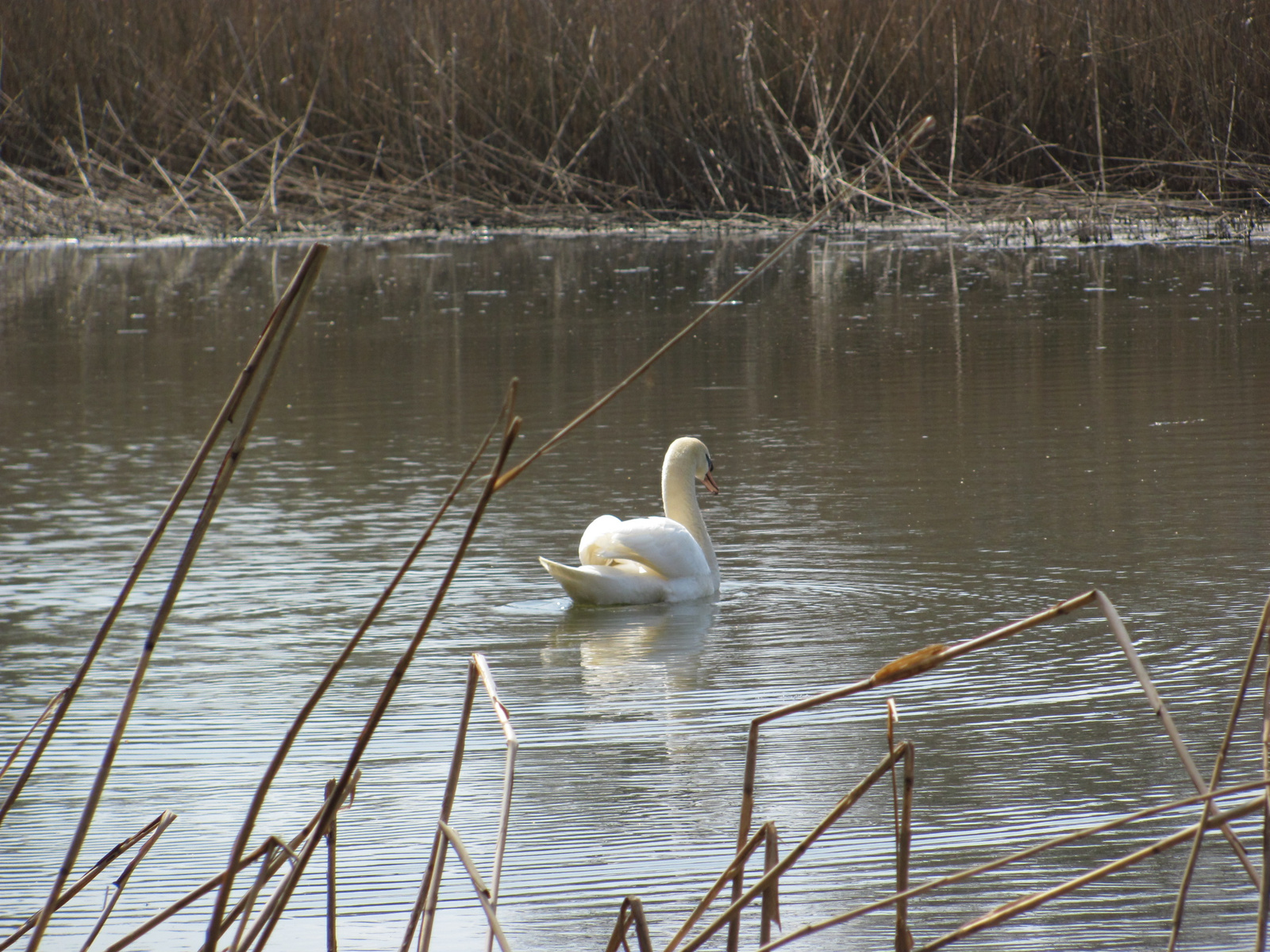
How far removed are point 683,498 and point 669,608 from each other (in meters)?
0.49

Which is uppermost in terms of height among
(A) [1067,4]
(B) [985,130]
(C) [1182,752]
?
(A) [1067,4]

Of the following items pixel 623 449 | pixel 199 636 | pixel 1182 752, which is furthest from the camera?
pixel 623 449

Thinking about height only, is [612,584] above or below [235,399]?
below

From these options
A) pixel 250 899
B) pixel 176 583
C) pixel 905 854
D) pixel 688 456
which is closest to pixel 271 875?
pixel 250 899

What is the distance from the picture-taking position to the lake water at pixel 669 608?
3256mm

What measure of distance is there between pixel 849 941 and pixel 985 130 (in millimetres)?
15017

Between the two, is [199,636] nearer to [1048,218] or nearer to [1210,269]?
[1210,269]

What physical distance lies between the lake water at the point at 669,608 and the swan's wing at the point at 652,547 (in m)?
0.14

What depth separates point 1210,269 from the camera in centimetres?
1336

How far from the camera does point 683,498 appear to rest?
590cm

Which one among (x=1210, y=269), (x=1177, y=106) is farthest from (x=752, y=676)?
(x=1177, y=106)

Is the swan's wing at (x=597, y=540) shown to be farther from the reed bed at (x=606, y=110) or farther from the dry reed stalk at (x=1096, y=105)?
the dry reed stalk at (x=1096, y=105)

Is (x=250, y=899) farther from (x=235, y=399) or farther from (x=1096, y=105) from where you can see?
(x=1096, y=105)

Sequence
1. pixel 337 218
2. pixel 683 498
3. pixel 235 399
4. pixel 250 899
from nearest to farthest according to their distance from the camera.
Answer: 1. pixel 235 399
2. pixel 250 899
3. pixel 683 498
4. pixel 337 218
